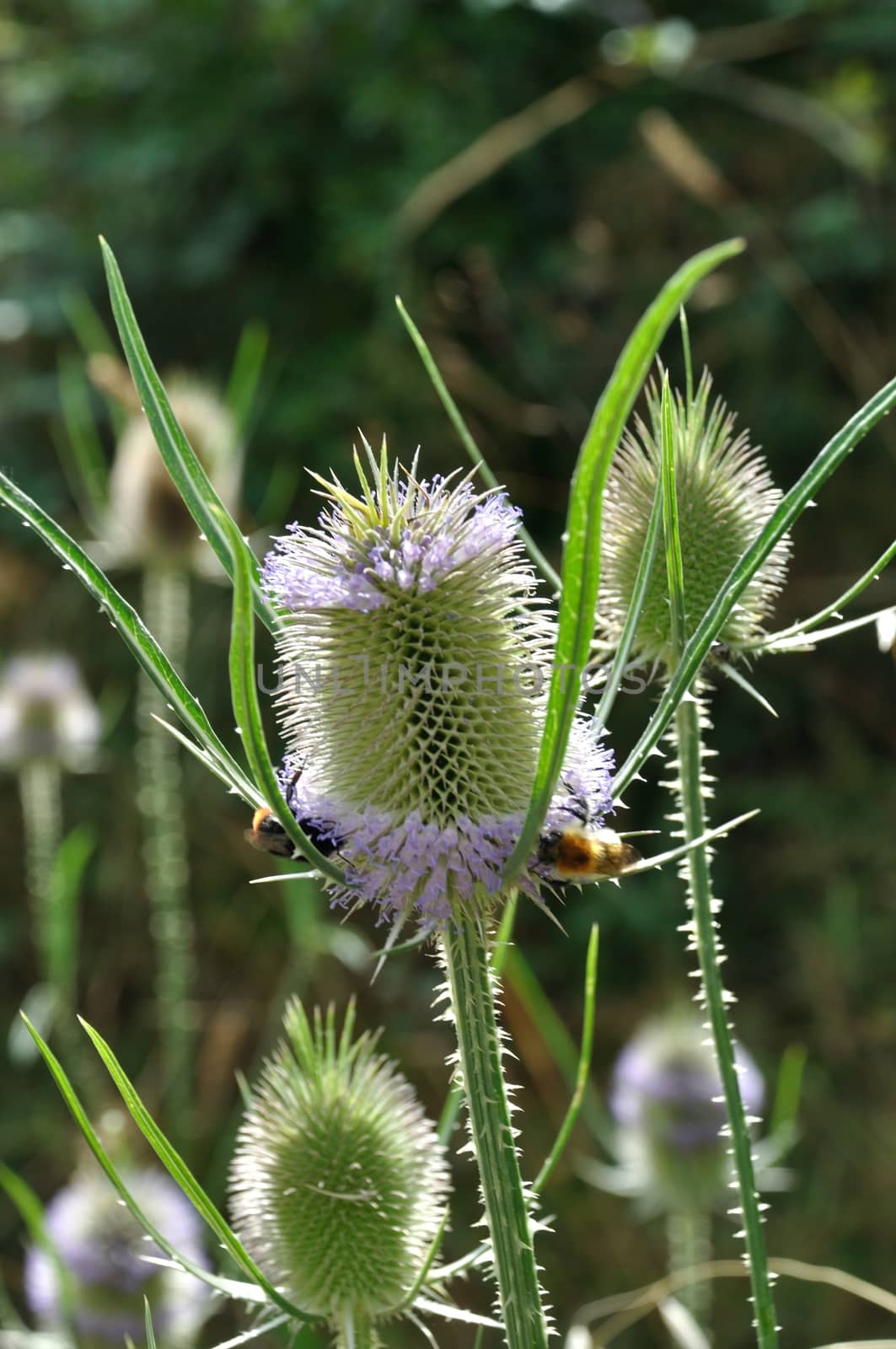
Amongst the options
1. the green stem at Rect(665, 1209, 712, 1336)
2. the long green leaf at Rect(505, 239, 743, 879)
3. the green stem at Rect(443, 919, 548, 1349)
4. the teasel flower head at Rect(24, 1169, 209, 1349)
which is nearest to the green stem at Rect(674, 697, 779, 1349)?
the green stem at Rect(443, 919, 548, 1349)

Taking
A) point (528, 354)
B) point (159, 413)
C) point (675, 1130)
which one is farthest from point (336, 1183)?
point (528, 354)

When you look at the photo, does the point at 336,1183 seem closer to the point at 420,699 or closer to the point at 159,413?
the point at 420,699

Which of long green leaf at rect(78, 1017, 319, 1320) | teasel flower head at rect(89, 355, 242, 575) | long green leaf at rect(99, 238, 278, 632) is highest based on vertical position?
teasel flower head at rect(89, 355, 242, 575)

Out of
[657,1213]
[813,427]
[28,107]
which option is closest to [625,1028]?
[657,1213]

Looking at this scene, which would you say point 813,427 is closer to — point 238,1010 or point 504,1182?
point 238,1010

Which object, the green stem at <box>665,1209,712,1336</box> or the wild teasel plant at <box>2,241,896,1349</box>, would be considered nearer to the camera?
the wild teasel plant at <box>2,241,896,1349</box>

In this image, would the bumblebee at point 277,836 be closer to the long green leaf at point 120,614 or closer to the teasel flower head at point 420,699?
the teasel flower head at point 420,699

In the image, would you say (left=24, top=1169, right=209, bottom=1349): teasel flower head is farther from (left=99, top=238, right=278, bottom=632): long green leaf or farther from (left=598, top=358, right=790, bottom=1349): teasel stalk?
(left=99, top=238, right=278, bottom=632): long green leaf
